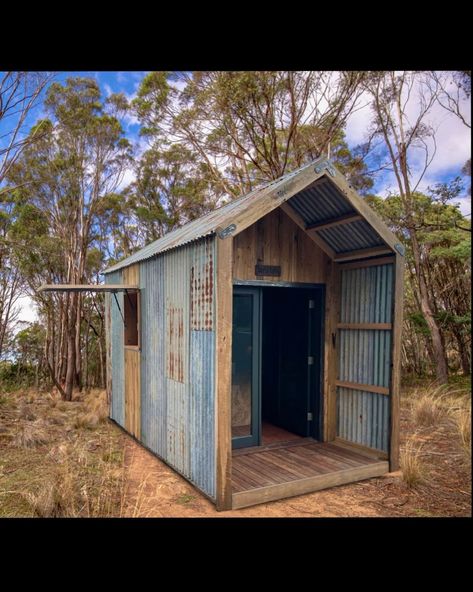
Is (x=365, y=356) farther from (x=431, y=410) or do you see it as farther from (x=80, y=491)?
(x=80, y=491)

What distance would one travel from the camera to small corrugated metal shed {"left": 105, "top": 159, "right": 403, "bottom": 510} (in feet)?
13.7

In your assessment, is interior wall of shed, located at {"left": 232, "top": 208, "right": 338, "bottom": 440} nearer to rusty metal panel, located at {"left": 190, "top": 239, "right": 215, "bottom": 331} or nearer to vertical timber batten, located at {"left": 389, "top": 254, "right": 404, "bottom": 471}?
rusty metal panel, located at {"left": 190, "top": 239, "right": 215, "bottom": 331}

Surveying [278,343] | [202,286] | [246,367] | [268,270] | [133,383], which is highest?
[268,270]

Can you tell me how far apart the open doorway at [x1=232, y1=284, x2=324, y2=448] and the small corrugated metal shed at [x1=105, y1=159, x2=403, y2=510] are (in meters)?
0.02

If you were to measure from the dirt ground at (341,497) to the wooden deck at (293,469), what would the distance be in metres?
0.09

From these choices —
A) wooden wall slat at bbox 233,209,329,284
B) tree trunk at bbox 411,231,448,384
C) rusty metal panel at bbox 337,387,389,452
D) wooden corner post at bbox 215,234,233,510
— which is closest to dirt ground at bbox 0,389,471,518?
wooden corner post at bbox 215,234,233,510

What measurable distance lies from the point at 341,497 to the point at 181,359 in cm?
231

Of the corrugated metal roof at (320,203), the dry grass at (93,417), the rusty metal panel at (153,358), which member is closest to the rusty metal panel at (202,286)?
the rusty metal panel at (153,358)

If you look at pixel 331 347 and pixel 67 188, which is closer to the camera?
pixel 331 347

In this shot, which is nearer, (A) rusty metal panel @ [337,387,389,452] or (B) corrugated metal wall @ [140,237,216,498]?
(B) corrugated metal wall @ [140,237,216,498]

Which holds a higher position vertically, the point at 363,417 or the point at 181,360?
the point at 181,360

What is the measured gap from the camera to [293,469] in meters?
4.74

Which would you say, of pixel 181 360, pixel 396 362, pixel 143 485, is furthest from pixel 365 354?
pixel 143 485
